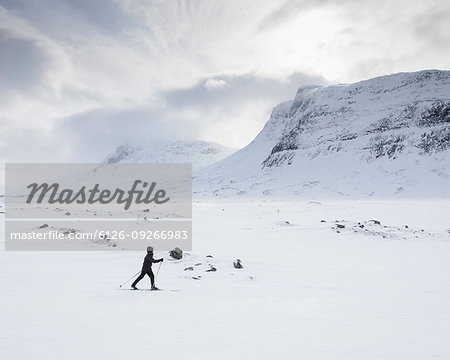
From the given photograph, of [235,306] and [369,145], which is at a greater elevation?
[369,145]

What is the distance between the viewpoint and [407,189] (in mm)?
70250

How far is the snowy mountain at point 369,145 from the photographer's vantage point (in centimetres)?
7712

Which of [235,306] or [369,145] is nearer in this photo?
[235,306]

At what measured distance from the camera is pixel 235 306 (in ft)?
30.1

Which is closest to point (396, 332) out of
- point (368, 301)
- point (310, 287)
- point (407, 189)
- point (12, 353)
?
point (368, 301)

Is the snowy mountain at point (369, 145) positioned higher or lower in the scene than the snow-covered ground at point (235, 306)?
higher

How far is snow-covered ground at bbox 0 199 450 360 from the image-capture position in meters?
6.45

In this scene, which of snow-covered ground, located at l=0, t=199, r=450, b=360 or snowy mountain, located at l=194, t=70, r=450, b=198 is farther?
snowy mountain, located at l=194, t=70, r=450, b=198

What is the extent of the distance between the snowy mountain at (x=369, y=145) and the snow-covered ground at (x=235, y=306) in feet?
191

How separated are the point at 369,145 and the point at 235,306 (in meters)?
97.9

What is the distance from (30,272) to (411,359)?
509 inches

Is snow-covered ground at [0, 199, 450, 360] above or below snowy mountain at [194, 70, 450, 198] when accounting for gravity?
below

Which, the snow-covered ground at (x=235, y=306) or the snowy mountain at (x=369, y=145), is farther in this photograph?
the snowy mountain at (x=369, y=145)

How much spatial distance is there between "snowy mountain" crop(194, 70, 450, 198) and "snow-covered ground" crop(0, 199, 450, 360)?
5820 cm
